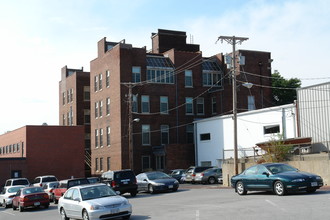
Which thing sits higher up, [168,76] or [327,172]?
[168,76]

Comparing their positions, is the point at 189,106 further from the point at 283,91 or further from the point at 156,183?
the point at 156,183

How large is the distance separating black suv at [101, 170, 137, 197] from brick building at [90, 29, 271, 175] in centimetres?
2284

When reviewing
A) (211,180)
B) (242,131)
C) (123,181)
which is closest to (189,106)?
(242,131)

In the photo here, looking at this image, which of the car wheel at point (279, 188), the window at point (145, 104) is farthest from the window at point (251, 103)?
the car wheel at point (279, 188)

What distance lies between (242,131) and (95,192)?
30797mm

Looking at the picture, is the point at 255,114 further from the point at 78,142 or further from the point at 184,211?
the point at 184,211

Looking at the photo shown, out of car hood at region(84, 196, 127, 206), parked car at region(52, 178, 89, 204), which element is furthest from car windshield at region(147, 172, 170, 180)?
car hood at region(84, 196, 127, 206)

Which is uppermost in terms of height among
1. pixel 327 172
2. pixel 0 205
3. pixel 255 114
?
pixel 255 114

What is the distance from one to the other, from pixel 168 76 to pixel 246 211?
4217 cm

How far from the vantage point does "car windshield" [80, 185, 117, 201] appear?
17203 millimetres

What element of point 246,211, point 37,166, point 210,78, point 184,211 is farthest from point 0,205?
point 210,78

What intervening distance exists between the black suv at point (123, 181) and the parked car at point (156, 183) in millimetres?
1092

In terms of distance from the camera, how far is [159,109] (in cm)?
5675

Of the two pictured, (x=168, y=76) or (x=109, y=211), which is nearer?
(x=109, y=211)
